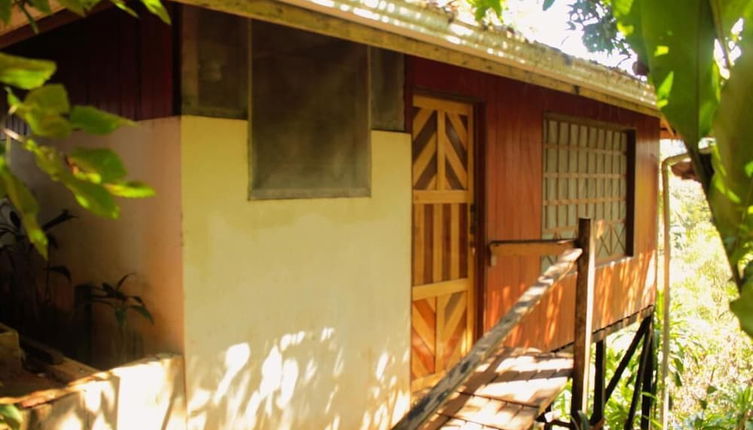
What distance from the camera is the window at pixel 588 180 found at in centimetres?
617

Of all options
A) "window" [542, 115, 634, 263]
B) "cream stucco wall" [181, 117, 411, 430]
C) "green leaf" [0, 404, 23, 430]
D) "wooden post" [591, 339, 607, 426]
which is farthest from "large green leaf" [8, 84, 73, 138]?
"window" [542, 115, 634, 263]

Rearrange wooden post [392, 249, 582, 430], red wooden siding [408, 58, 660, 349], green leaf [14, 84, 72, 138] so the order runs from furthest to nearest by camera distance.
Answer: red wooden siding [408, 58, 660, 349]
wooden post [392, 249, 582, 430]
green leaf [14, 84, 72, 138]

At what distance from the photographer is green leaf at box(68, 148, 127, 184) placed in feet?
→ 2.74

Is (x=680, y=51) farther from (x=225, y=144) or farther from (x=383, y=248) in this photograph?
(x=383, y=248)

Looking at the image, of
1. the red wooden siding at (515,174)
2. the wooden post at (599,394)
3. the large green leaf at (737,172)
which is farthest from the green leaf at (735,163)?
the wooden post at (599,394)

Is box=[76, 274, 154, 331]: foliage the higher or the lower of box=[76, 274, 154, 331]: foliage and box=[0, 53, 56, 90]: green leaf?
the lower

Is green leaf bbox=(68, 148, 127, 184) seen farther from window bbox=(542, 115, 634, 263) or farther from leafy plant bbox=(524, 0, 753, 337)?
window bbox=(542, 115, 634, 263)

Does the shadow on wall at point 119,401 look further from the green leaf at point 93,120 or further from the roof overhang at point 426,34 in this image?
the green leaf at point 93,120

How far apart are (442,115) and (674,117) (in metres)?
3.74

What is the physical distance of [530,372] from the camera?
3957mm

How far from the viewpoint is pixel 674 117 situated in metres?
1.18

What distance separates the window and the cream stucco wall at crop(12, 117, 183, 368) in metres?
3.74

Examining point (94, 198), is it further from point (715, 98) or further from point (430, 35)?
point (430, 35)

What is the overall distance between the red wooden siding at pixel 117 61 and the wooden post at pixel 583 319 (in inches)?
93.3
